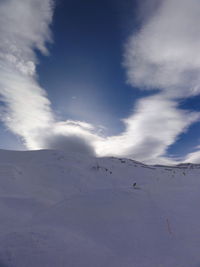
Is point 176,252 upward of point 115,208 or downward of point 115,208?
downward

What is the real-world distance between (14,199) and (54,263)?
2.53 meters

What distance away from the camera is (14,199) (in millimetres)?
Answer: 4266

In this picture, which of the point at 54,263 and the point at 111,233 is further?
the point at 111,233

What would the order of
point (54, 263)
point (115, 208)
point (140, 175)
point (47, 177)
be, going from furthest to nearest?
point (140, 175)
point (47, 177)
point (115, 208)
point (54, 263)

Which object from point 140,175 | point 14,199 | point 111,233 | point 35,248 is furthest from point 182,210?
point 140,175

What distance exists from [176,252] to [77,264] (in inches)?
51.7

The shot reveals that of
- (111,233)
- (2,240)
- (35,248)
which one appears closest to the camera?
(35,248)

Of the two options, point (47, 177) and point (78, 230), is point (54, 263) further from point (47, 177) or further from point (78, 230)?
point (47, 177)

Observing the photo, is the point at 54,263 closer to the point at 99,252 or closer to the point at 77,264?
the point at 77,264

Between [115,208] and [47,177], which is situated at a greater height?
[47,177]

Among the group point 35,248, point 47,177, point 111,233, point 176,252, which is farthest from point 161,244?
point 47,177

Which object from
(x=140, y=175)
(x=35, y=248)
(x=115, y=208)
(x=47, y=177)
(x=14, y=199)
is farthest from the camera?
(x=140, y=175)

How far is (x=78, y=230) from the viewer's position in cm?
294

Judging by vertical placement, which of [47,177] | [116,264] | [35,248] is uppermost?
[47,177]
